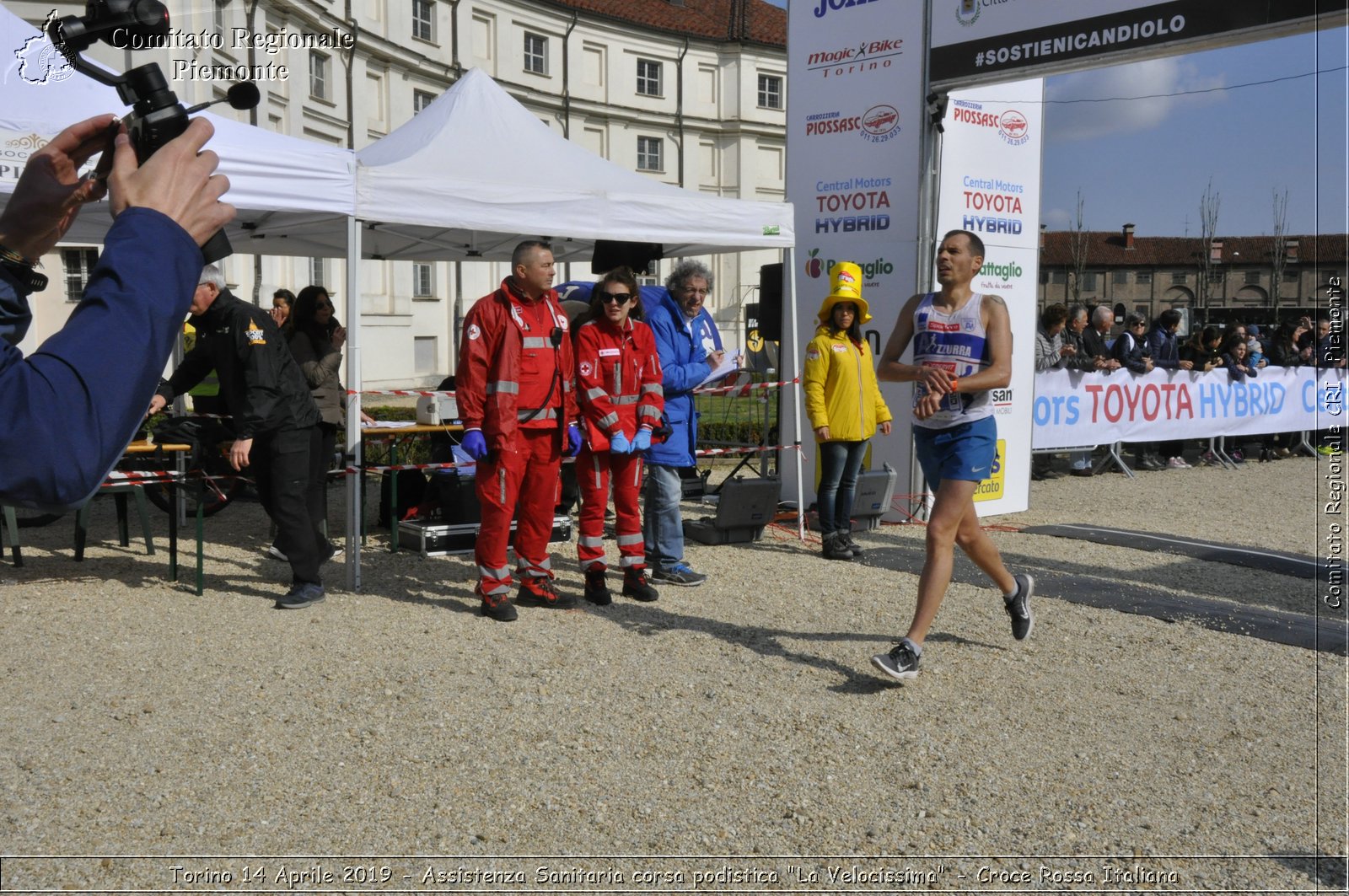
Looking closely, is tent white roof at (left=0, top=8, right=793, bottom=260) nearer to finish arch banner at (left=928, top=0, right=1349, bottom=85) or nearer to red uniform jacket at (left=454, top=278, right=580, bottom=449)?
red uniform jacket at (left=454, top=278, right=580, bottom=449)

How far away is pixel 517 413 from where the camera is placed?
6.62 meters

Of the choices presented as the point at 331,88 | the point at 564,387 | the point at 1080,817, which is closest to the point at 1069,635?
the point at 1080,817

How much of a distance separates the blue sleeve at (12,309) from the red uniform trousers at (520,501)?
5.13 metres

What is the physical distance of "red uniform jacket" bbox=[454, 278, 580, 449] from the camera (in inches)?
257

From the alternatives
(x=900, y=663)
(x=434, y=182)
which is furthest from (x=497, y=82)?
(x=900, y=663)

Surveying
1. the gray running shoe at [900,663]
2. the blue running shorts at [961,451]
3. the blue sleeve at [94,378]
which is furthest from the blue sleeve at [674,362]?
the blue sleeve at [94,378]

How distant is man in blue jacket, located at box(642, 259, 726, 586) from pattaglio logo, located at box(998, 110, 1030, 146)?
12.8ft

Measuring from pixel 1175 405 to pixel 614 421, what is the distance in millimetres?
11014

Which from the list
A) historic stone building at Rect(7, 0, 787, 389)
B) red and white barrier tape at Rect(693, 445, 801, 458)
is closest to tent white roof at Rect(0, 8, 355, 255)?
red and white barrier tape at Rect(693, 445, 801, 458)

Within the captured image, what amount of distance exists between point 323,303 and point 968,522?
5.65m

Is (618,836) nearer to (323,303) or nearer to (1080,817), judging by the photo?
(1080,817)

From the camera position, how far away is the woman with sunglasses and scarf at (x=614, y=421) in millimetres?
6914

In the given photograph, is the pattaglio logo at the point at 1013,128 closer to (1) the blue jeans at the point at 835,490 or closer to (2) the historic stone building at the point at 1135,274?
(1) the blue jeans at the point at 835,490

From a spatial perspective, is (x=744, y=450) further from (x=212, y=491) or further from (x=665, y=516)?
(x=212, y=491)
